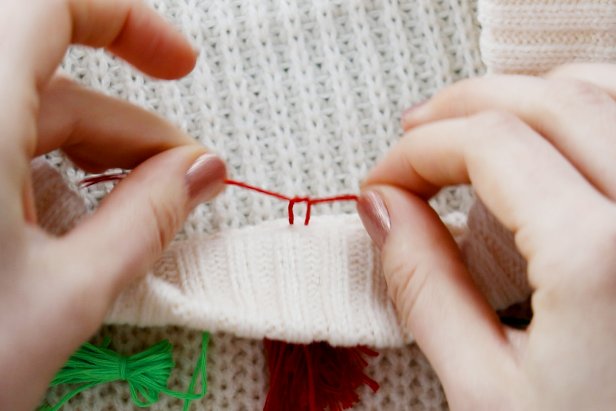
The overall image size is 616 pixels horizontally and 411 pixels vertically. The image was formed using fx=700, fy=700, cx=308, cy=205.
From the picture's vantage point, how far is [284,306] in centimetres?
70

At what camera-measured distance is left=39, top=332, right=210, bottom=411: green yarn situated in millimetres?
717

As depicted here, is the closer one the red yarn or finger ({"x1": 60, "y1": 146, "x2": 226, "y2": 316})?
finger ({"x1": 60, "y1": 146, "x2": 226, "y2": 316})

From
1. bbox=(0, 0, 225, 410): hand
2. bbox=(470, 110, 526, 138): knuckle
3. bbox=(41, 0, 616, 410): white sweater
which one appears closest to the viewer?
bbox=(0, 0, 225, 410): hand

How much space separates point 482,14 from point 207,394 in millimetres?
504

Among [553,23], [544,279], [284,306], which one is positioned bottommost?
[284,306]

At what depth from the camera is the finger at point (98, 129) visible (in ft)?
2.02

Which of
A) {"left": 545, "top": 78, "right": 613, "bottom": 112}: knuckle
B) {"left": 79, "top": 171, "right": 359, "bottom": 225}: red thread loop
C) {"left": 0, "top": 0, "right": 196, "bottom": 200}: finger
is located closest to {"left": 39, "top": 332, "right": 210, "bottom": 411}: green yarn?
{"left": 79, "top": 171, "right": 359, "bottom": 225}: red thread loop

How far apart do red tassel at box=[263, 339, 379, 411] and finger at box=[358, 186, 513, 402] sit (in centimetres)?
13

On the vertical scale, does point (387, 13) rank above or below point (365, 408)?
above

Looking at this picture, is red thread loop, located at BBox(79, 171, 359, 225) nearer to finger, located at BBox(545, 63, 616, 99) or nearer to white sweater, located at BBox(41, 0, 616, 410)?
white sweater, located at BBox(41, 0, 616, 410)

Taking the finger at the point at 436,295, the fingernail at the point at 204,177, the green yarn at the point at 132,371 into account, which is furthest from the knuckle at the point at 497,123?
the green yarn at the point at 132,371

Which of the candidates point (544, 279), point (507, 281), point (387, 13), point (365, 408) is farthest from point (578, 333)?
point (387, 13)

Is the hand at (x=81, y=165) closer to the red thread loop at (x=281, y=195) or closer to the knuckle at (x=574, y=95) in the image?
the red thread loop at (x=281, y=195)

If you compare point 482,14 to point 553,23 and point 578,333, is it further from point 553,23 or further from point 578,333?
point 578,333
